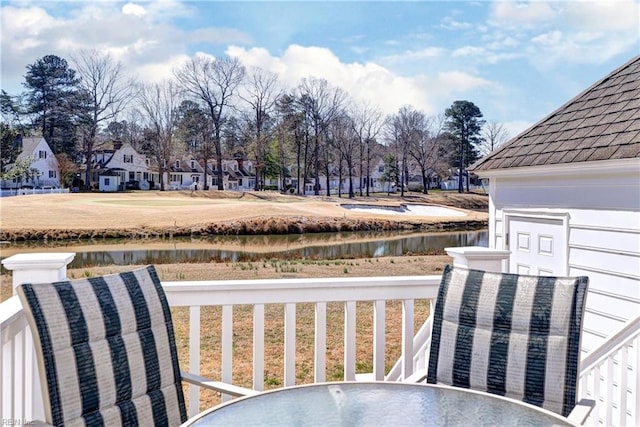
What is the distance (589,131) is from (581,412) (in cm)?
276

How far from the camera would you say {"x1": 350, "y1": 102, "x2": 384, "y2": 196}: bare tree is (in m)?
8.49

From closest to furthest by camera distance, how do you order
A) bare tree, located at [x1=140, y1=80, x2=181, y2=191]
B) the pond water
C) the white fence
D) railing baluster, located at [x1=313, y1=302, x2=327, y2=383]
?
railing baluster, located at [x1=313, y1=302, x2=327, y2=383] → the pond water → the white fence → bare tree, located at [x1=140, y1=80, x2=181, y2=191]

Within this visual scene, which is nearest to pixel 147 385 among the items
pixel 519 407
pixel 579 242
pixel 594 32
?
pixel 519 407

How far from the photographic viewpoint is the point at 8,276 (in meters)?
6.87

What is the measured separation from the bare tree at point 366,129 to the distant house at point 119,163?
3.46 m

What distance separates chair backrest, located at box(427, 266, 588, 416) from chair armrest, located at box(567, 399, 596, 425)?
58 mm

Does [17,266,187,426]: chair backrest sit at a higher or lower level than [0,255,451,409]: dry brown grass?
higher

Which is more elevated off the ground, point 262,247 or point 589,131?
point 589,131

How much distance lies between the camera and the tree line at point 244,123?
304 inches

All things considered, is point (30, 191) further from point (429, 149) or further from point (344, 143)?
point (429, 149)

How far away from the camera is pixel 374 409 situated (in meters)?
1.30

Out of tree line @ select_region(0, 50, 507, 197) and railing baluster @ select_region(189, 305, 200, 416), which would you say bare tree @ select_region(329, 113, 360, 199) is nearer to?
tree line @ select_region(0, 50, 507, 197)

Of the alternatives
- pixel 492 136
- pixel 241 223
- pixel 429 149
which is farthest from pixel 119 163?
pixel 492 136

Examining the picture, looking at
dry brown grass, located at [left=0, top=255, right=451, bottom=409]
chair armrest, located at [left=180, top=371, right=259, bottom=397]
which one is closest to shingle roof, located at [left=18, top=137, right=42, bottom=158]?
dry brown grass, located at [left=0, top=255, right=451, bottom=409]
